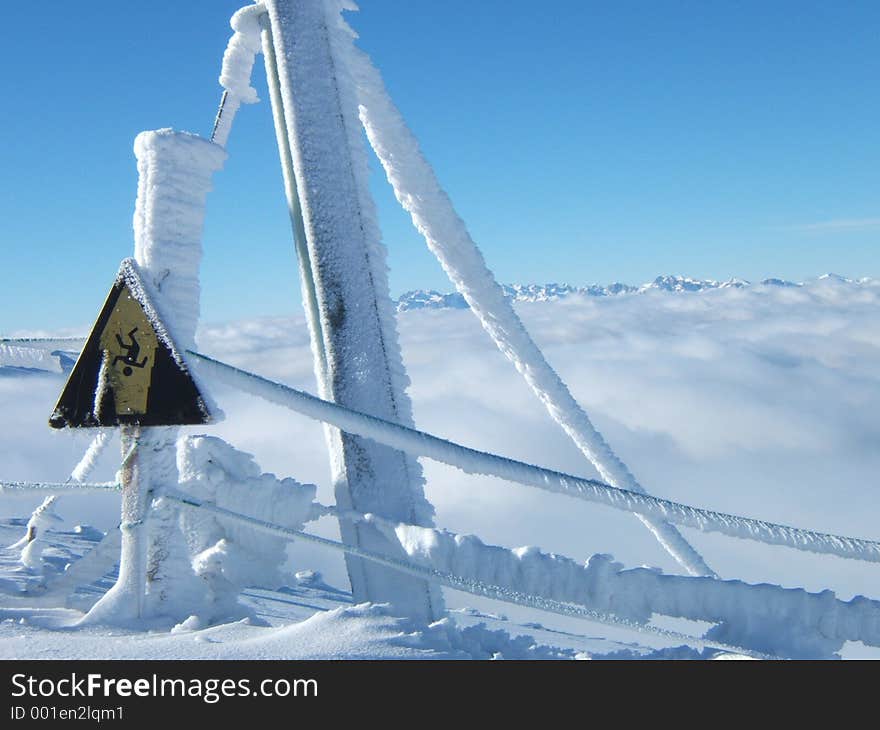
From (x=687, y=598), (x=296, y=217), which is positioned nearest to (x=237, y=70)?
(x=296, y=217)

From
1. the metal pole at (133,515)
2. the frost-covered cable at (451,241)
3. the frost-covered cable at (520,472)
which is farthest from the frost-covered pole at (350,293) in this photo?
the metal pole at (133,515)

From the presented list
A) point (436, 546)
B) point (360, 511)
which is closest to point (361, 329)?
point (360, 511)

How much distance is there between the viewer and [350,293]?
13.4 ft

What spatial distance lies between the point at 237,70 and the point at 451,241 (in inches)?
71.9

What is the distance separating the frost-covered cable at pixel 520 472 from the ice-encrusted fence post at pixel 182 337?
0.44 m

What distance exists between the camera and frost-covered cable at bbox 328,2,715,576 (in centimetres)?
445

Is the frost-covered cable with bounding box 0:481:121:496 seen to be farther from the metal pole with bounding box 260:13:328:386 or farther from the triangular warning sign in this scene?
the metal pole with bounding box 260:13:328:386

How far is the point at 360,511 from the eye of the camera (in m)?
4.05

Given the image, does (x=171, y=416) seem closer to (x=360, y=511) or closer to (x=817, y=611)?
(x=360, y=511)

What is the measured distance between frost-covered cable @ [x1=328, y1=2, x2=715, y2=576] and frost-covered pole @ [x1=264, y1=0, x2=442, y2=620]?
35 cm

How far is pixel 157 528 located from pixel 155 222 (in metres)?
1.43

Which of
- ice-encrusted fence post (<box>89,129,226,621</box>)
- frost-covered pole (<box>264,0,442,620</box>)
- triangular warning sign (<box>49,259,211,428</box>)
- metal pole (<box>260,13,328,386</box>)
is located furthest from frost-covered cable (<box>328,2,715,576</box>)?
triangular warning sign (<box>49,259,211,428</box>)

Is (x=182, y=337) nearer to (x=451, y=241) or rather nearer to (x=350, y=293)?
(x=350, y=293)
